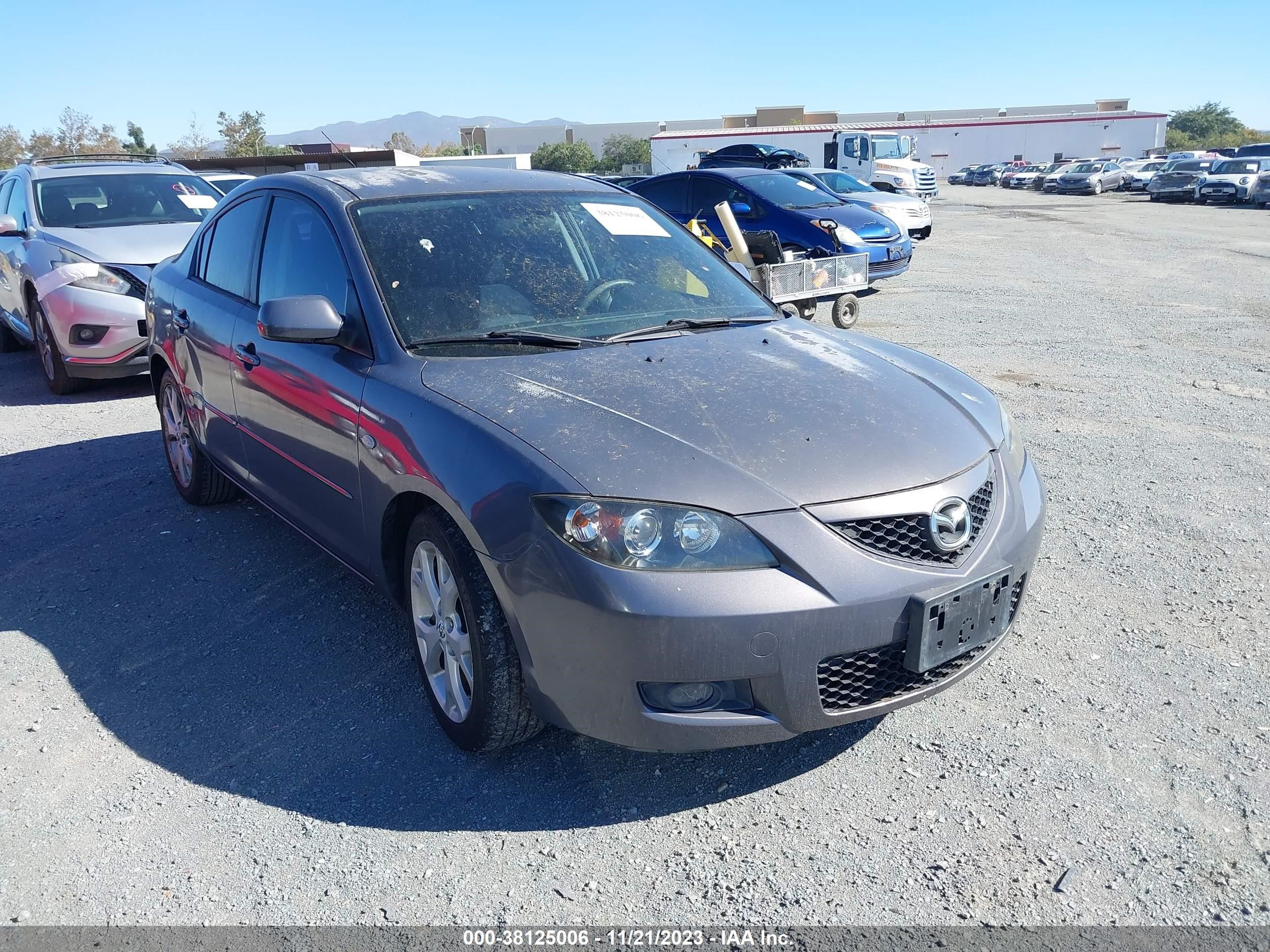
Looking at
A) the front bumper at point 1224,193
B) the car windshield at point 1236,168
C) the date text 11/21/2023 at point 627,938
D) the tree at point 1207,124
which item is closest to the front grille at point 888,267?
the date text 11/21/2023 at point 627,938

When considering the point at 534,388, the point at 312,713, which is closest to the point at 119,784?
the point at 312,713

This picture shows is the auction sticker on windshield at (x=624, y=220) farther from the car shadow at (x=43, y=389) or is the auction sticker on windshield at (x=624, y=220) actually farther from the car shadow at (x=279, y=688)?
the car shadow at (x=43, y=389)

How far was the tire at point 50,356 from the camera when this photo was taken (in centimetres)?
817

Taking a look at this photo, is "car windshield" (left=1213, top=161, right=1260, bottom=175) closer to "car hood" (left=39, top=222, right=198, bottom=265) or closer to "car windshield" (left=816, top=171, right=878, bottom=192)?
"car windshield" (left=816, top=171, right=878, bottom=192)

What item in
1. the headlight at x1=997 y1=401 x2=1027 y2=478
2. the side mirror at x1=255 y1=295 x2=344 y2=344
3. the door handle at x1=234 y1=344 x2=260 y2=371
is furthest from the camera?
the door handle at x1=234 y1=344 x2=260 y2=371

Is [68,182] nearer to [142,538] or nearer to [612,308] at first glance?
[142,538]

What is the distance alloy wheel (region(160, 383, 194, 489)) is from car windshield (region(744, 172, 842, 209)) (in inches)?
344

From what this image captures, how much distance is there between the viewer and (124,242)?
8.42m

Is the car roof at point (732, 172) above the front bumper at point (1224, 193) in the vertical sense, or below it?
above

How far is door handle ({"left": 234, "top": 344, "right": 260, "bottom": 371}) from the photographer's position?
4145 millimetres

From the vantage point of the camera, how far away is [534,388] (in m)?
3.14

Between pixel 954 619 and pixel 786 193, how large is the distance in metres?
11.4

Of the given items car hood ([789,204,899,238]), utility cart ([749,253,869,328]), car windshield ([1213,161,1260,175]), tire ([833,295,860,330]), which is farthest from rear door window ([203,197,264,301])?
car windshield ([1213,161,1260,175])

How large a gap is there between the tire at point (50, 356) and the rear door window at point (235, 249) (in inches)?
154
